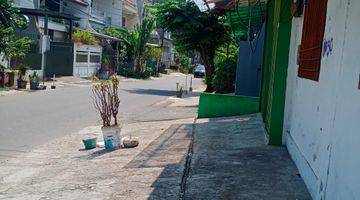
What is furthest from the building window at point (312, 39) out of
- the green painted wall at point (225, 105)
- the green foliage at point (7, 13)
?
the green foliage at point (7, 13)

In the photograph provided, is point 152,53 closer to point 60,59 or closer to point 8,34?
point 60,59

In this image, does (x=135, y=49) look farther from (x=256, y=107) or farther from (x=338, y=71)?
(x=338, y=71)

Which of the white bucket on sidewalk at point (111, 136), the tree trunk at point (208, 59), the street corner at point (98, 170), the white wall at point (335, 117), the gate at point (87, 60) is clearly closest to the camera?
the white wall at point (335, 117)

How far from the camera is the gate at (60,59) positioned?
33.0 meters

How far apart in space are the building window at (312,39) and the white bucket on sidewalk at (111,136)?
13.6ft

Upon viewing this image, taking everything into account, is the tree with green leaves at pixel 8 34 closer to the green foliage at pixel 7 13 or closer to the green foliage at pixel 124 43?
the green foliage at pixel 7 13

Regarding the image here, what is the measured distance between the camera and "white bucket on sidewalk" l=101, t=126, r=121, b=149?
9328mm

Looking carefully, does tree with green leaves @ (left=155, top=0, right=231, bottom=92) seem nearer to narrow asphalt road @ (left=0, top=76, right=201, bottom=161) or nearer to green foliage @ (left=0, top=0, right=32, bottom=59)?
narrow asphalt road @ (left=0, top=76, right=201, bottom=161)

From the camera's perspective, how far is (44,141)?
10359 mm

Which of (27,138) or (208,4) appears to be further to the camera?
(208,4)

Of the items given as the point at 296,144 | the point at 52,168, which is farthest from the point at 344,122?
the point at 52,168

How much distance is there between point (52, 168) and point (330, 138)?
16.7 ft

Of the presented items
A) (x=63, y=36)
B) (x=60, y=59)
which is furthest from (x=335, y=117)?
(x=63, y=36)

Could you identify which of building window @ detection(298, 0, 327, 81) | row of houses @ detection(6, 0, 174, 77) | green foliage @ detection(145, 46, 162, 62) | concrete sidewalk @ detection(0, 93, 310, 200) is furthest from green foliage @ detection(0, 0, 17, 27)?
green foliage @ detection(145, 46, 162, 62)
